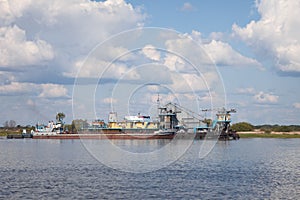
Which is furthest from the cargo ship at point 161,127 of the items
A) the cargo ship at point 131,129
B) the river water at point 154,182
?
the river water at point 154,182

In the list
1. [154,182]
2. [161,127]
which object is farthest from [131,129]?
[154,182]

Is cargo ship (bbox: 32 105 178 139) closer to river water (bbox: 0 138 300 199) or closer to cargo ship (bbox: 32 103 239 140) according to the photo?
cargo ship (bbox: 32 103 239 140)

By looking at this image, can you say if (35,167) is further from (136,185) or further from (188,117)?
(188,117)

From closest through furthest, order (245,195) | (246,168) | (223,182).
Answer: (245,195) < (223,182) < (246,168)

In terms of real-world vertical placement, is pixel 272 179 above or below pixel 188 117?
below

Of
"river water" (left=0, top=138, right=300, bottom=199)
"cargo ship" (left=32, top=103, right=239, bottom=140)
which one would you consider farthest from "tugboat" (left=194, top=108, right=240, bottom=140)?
"river water" (left=0, top=138, right=300, bottom=199)

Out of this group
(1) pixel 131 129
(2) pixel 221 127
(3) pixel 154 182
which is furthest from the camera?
(1) pixel 131 129

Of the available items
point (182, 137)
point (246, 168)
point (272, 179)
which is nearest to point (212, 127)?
point (182, 137)

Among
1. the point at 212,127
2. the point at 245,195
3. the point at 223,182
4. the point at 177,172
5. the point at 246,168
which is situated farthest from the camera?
the point at 212,127

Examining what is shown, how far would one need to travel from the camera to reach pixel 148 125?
188 meters

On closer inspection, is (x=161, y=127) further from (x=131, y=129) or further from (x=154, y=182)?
(x=154, y=182)

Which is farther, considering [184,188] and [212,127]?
[212,127]

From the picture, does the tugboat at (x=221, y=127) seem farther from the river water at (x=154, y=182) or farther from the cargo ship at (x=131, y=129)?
the river water at (x=154, y=182)

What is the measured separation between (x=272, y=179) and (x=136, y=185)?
13.9 metres
